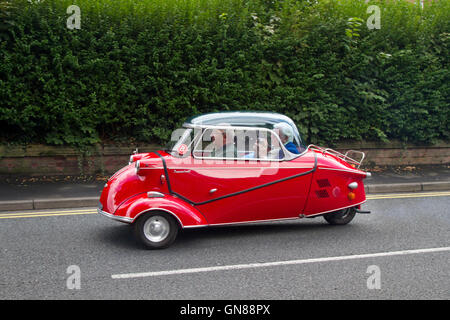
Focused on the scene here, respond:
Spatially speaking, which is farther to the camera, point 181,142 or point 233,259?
point 181,142

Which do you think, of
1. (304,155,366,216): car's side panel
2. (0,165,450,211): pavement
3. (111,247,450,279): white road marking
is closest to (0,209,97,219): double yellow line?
(0,165,450,211): pavement

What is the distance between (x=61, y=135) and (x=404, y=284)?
787 cm

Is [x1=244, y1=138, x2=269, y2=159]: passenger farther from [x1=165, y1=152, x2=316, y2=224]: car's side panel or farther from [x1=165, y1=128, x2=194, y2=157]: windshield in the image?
[x1=165, y1=128, x2=194, y2=157]: windshield

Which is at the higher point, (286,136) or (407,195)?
(286,136)

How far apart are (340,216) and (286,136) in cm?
162

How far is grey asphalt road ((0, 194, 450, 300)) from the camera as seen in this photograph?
15.1 ft

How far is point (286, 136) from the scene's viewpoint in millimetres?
6598

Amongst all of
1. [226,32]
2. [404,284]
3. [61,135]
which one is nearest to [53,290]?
[404,284]

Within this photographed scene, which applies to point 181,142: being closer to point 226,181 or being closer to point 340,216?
point 226,181

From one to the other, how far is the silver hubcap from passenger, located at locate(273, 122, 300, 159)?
1.83m
